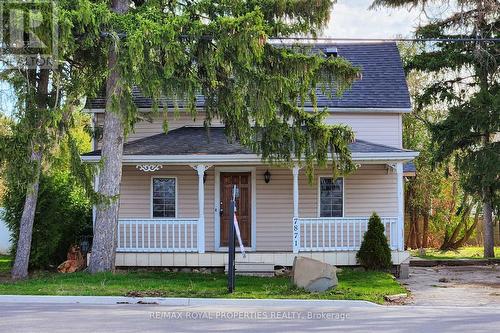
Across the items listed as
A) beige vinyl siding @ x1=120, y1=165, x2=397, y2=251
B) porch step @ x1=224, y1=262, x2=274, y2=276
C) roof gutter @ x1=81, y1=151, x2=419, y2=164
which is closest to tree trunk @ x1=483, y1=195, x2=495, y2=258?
beige vinyl siding @ x1=120, y1=165, x2=397, y2=251

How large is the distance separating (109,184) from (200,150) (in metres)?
2.80

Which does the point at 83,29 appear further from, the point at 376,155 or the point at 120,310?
the point at 376,155

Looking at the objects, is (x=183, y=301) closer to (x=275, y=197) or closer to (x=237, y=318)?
(x=237, y=318)

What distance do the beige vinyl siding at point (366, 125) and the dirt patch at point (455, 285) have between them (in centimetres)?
410

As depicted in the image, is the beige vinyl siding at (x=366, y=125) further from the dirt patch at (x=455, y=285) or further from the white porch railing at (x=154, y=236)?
the dirt patch at (x=455, y=285)

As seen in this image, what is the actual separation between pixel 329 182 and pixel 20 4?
10050 mm

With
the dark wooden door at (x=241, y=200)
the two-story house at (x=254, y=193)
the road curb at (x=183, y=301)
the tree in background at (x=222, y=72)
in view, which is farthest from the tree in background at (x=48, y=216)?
the road curb at (x=183, y=301)

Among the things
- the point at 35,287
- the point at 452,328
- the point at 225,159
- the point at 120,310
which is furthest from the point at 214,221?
the point at 452,328

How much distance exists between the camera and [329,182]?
19.4 m

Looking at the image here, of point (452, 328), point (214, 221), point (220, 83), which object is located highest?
Answer: point (220, 83)

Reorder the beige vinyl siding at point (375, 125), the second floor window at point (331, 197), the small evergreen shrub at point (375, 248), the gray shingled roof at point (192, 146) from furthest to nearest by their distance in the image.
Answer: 1. the beige vinyl siding at point (375, 125)
2. the second floor window at point (331, 197)
3. the gray shingled roof at point (192, 146)
4. the small evergreen shrub at point (375, 248)

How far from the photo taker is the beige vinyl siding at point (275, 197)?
754 inches

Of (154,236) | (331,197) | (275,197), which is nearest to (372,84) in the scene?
(331,197)

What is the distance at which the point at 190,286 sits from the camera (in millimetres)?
13766
